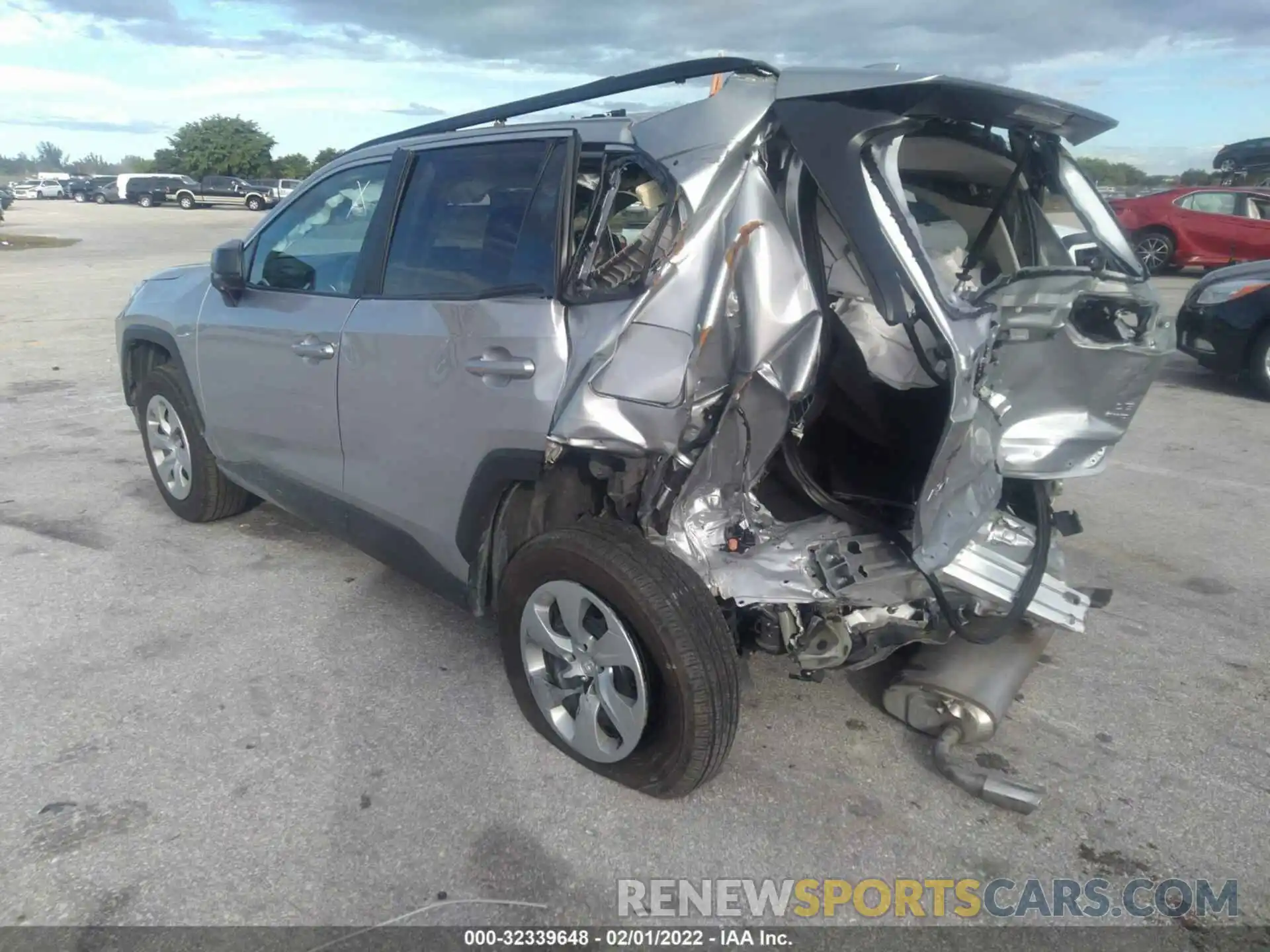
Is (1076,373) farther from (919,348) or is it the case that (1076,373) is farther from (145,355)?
(145,355)

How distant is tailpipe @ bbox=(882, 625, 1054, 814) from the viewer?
3.09 meters

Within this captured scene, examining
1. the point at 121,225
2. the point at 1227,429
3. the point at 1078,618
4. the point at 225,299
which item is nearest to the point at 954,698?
the point at 1078,618

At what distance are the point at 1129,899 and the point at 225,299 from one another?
164 inches

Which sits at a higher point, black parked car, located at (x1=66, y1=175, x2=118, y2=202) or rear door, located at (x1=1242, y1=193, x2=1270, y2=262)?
rear door, located at (x1=1242, y1=193, x2=1270, y2=262)

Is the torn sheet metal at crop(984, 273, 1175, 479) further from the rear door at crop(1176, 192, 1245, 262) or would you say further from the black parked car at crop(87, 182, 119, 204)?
the black parked car at crop(87, 182, 119, 204)

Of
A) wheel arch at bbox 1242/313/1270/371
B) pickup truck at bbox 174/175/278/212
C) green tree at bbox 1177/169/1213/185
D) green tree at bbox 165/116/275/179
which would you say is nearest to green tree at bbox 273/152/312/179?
green tree at bbox 165/116/275/179

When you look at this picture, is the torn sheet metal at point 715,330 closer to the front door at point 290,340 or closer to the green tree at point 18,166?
the front door at point 290,340

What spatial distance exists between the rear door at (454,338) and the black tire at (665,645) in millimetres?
356

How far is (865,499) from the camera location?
11.1 ft

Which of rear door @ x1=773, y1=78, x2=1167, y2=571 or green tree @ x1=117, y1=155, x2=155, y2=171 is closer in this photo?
rear door @ x1=773, y1=78, x2=1167, y2=571

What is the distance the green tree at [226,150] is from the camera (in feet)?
212

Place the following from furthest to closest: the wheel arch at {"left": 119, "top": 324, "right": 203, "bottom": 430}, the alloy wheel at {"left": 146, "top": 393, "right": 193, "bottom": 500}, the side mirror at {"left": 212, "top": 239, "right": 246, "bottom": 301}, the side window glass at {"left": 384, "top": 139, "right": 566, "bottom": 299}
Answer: the alloy wheel at {"left": 146, "top": 393, "right": 193, "bottom": 500} < the wheel arch at {"left": 119, "top": 324, "right": 203, "bottom": 430} < the side mirror at {"left": 212, "top": 239, "right": 246, "bottom": 301} < the side window glass at {"left": 384, "top": 139, "right": 566, "bottom": 299}

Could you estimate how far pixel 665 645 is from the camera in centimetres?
274

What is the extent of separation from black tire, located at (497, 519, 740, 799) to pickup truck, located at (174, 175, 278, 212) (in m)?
50.0
